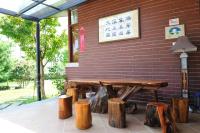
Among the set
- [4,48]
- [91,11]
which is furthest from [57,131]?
[4,48]

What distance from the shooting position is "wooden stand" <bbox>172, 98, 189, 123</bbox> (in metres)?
3.49

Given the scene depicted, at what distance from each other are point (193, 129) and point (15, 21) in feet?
20.3

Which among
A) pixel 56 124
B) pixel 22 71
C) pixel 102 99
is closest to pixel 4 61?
pixel 22 71

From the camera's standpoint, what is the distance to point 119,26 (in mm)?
5289

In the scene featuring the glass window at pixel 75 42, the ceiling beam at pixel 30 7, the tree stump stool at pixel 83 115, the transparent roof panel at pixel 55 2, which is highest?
the transparent roof panel at pixel 55 2

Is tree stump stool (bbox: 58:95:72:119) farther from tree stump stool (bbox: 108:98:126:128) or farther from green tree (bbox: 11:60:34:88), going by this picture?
green tree (bbox: 11:60:34:88)

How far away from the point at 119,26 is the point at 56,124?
301 centimetres

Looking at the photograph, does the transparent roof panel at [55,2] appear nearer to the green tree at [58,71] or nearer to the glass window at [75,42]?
the glass window at [75,42]

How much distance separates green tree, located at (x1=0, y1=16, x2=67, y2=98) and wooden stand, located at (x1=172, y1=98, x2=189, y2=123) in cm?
537

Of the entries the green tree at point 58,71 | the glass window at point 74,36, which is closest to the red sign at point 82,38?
the glass window at point 74,36

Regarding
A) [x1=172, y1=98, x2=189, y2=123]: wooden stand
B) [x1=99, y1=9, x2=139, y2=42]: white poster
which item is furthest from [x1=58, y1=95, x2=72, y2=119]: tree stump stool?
[x1=99, y1=9, x2=139, y2=42]: white poster

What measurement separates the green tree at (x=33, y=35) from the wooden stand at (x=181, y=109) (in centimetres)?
537

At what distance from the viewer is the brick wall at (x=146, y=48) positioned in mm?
4180

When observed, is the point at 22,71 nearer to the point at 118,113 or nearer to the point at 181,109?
the point at 118,113
